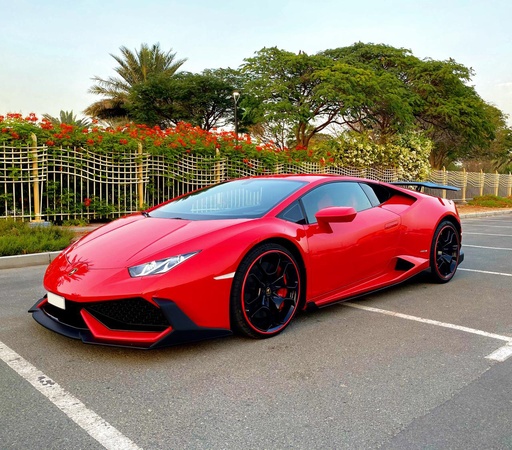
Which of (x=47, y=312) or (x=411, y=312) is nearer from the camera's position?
(x=47, y=312)

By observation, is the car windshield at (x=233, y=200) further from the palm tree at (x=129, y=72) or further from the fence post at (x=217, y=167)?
the palm tree at (x=129, y=72)

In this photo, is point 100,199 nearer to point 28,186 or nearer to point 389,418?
point 28,186

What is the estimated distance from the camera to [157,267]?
3.04 metres

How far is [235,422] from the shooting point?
2295mm

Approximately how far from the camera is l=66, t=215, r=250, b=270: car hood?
124 inches

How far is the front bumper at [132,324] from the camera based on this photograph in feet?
9.49

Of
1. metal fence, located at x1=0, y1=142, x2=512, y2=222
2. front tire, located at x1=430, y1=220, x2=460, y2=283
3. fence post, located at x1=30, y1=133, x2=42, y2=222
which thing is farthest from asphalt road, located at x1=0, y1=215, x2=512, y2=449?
metal fence, located at x1=0, y1=142, x2=512, y2=222

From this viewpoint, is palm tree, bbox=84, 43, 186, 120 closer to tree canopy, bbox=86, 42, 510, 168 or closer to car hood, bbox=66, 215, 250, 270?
tree canopy, bbox=86, 42, 510, 168

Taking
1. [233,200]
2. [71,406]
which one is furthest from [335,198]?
[71,406]

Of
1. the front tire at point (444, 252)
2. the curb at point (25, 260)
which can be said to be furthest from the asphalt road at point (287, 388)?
the curb at point (25, 260)

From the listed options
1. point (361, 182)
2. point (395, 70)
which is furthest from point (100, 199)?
point (395, 70)

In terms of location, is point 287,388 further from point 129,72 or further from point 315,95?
point 129,72

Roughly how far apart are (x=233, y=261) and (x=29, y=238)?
5.07m

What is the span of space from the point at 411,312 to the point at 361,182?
1335mm
